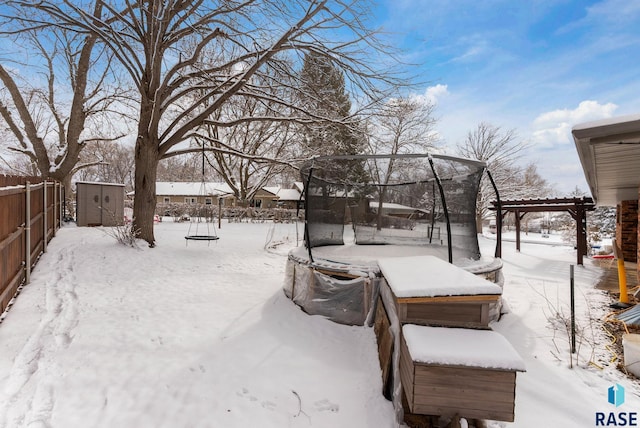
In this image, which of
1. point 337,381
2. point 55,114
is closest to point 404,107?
point 337,381

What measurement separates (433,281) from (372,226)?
5916 mm

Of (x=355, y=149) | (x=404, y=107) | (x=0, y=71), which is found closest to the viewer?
(x=404, y=107)

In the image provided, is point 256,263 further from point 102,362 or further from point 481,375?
point 481,375

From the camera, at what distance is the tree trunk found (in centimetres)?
781

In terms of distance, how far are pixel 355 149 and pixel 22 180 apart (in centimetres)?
1175

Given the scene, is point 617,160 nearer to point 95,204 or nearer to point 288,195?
point 95,204

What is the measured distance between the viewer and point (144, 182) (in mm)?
7832

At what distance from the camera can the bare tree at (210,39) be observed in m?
6.98

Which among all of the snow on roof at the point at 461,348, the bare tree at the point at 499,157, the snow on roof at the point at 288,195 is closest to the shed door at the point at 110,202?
the snow on roof at the point at 461,348

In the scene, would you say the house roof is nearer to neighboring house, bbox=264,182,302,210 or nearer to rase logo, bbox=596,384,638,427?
rase logo, bbox=596,384,638,427

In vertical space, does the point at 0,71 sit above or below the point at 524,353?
above

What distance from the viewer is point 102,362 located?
302cm

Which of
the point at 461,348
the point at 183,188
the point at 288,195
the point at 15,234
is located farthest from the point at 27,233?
the point at 183,188

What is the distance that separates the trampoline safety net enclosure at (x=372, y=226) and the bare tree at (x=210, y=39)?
2599 mm
